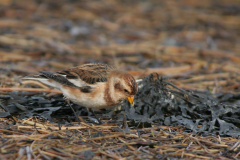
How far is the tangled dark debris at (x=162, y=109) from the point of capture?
3740 millimetres

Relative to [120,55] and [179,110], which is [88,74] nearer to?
[179,110]

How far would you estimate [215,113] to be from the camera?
157 inches

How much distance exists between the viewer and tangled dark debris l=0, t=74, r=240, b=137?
12.3 feet

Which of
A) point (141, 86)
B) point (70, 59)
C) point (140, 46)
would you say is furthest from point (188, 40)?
point (141, 86)

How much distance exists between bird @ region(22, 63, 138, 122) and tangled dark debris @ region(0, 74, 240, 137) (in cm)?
28

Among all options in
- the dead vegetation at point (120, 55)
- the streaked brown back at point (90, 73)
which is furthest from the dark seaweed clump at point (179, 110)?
the streaked brown back at point (90, 73)

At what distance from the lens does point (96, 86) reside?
12.6 feet

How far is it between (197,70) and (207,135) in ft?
10.2

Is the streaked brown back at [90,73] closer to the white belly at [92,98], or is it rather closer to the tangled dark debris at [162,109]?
the white belly at [92,98]

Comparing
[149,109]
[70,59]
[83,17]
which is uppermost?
[83,17]

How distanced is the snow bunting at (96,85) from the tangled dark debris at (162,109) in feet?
1.01

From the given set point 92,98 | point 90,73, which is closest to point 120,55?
point 90,73

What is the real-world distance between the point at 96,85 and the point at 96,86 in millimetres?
18

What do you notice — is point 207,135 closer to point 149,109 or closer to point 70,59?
point 149,109
